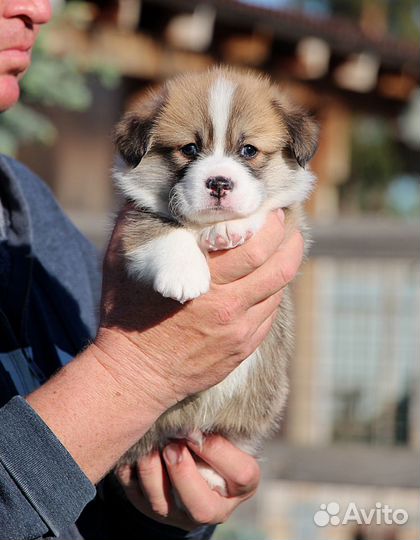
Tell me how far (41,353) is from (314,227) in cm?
355

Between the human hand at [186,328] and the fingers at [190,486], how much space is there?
344 millimetres

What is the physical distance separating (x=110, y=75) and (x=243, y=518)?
2.72 metres

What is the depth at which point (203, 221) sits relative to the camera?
272 cm

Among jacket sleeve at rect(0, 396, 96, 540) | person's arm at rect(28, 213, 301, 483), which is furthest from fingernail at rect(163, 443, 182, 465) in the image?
jacket sleeve at rect(0, 396, 96, 540)

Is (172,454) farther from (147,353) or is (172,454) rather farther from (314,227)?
(314,227)

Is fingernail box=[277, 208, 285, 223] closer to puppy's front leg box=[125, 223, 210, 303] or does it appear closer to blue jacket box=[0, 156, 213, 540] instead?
puppy's front leg box=[125, 223, 210, 303]

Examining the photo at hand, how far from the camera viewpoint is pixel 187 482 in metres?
2.77

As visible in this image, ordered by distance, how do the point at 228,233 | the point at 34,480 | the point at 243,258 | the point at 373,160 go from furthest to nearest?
the point at 373,160 → the point at 228,233 → the point at 243,258 → the point at 34,480

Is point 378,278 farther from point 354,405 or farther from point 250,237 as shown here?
point 250,237

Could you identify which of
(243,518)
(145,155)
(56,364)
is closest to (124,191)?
(145,155)

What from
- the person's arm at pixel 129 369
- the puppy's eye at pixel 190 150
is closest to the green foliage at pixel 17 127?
the puppy's eye at pixel 190 150

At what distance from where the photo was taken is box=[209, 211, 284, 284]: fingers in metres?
2.52

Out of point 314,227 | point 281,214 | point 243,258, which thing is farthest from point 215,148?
point 314,227

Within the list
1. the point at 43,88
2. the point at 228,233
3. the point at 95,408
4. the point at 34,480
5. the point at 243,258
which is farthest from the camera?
the point at 43,88
